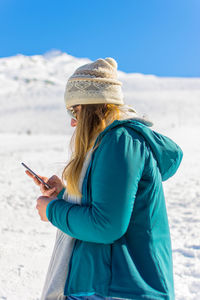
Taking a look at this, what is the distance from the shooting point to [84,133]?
1.32 metres

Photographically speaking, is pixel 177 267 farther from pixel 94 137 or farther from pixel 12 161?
pixel 12 161

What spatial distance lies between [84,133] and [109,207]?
0.33 meters

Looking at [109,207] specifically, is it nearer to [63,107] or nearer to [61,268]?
[61,268]

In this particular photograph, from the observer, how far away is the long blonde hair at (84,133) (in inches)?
51.7

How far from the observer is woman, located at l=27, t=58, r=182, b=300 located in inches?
44.5

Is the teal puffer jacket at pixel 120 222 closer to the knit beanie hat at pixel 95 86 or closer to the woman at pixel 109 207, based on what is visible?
the woman at pixel 109 207

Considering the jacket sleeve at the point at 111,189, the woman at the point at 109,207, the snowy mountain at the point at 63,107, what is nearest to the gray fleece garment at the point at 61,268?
the woman at the point at 109,207

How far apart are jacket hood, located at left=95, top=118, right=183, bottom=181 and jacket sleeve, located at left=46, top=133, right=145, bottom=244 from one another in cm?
6

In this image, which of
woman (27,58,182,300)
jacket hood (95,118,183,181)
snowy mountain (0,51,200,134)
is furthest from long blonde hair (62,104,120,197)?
snowy mountain (0,51,200,134)

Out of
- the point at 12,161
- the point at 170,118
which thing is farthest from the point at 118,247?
the point at 170,118

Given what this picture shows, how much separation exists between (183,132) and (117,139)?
22.2 meters

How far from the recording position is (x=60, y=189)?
170 centimetres

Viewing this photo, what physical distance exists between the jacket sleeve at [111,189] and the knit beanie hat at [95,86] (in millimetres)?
219

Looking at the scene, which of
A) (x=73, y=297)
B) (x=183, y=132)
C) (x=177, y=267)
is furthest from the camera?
(x=183, y=132)
